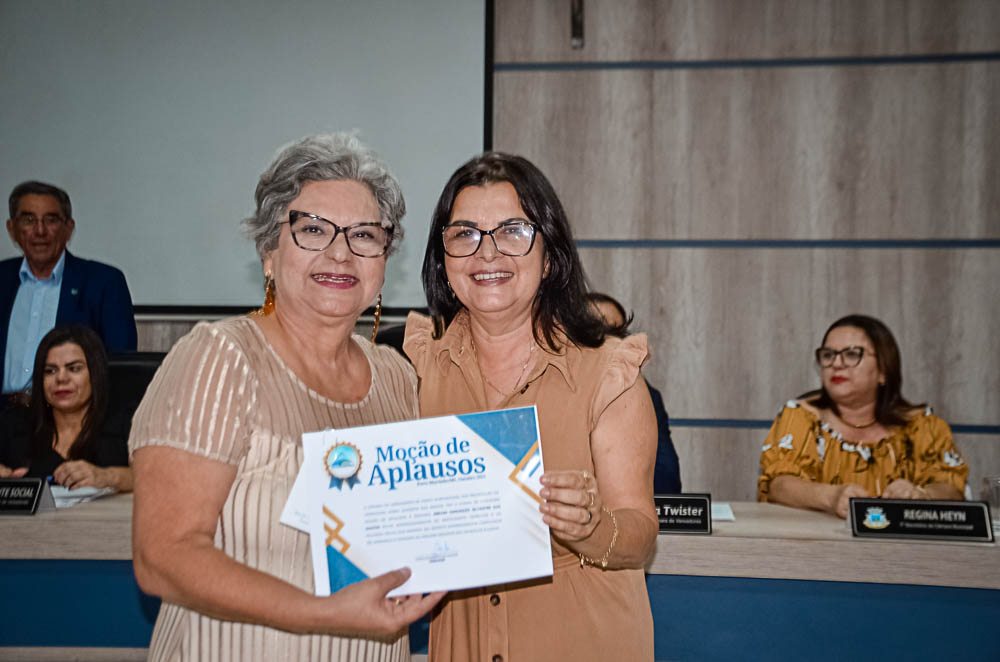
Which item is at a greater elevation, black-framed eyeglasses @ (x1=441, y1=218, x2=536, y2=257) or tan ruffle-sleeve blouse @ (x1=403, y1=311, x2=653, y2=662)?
black-framed eyeglasses @ (x1=441, y1=218, x2=536, y2=257)

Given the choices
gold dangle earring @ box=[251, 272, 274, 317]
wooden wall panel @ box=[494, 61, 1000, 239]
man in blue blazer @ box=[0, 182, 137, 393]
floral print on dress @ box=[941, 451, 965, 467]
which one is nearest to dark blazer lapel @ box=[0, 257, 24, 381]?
man in blue blazer @ box=[0, 182, 137, 393]

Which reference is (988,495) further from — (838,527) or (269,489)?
(269,489)

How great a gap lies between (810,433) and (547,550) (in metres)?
2.18

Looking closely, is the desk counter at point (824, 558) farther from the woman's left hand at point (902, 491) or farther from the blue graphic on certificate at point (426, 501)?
the blue graphic on certificate at point (426, 501)

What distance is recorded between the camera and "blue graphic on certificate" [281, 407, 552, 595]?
104cm

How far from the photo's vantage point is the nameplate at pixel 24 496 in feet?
6.65

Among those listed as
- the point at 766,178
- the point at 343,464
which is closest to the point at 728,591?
the point at 343,464

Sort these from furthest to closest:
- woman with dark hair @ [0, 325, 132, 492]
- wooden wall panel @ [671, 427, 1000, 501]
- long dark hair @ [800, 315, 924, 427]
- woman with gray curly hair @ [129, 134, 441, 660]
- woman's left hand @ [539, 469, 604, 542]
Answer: wooden wall panel @ [671, 427, 1000, 501]
long dark hair @ [800, 315, 924, 427]
woman with dark hair @ [0, 325, 132, 492]
woman's left hand @ [539, 469, 604, 542]
woman with gray curly hair @ [129, 134, 441, 660]

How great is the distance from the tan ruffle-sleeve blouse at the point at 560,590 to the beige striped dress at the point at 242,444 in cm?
Answer: 23

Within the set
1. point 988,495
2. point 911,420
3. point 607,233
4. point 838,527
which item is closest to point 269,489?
point 838,527

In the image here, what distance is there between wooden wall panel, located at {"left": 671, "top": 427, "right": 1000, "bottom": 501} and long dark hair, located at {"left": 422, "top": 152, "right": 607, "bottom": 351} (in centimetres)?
269

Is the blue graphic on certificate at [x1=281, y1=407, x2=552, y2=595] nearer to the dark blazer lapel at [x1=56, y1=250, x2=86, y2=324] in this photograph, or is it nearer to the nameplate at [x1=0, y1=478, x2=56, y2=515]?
the nameplate at [x1=0, y1=478, x2=56, y2=515]

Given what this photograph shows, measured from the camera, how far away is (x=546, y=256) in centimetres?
148

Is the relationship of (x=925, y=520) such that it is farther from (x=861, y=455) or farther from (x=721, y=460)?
(x=721, y=460)
